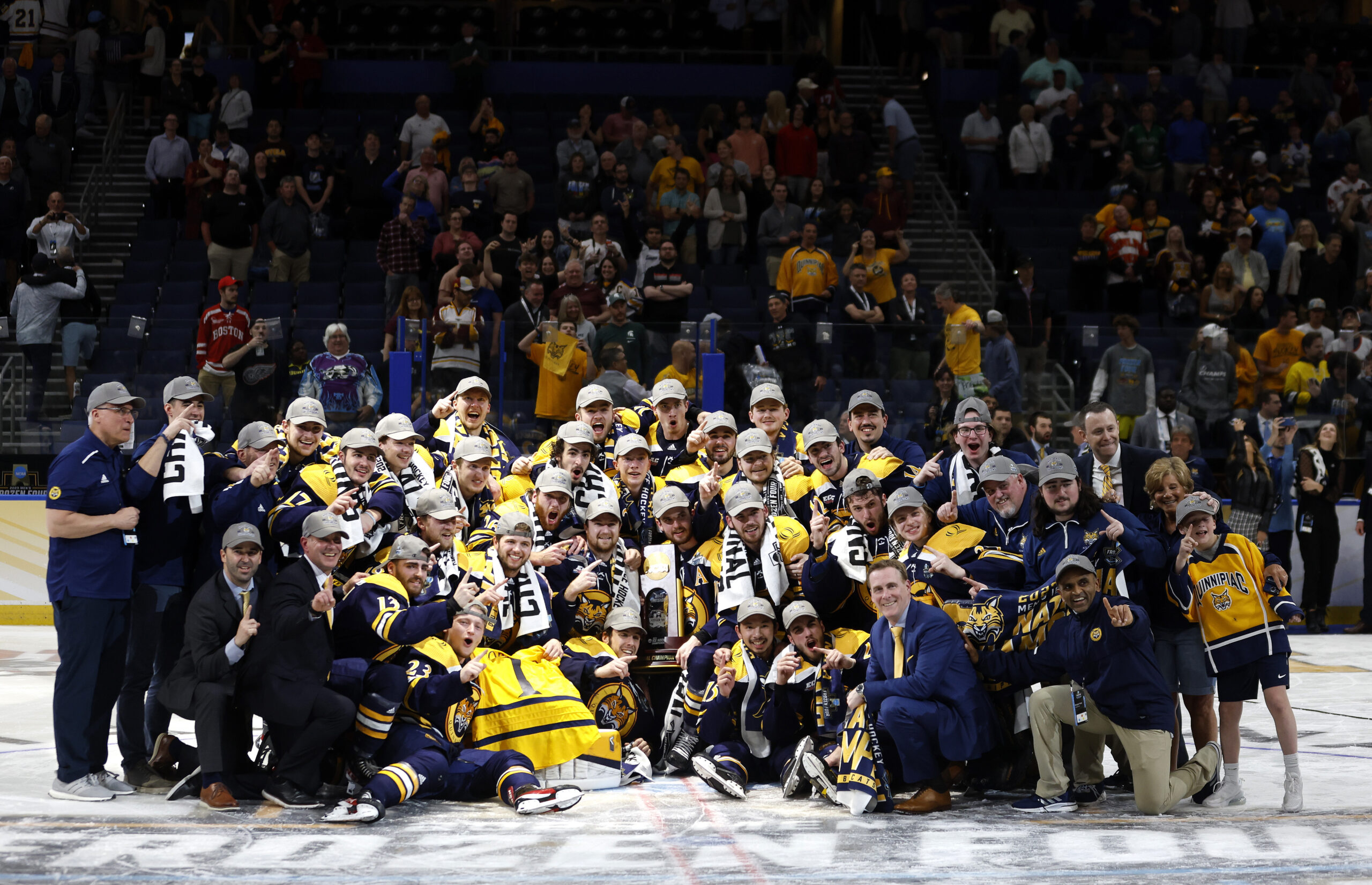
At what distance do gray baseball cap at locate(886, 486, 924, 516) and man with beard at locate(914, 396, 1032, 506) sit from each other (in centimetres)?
60

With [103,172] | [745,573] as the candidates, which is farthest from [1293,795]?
[103,172]

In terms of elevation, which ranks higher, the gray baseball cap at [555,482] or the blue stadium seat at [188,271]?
the blue stadium seat at [188,271]

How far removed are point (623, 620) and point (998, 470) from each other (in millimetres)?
2379

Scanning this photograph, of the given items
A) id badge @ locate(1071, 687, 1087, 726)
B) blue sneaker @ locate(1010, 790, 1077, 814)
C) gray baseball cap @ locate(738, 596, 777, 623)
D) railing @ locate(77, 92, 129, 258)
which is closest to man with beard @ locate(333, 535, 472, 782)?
gray baseball cap @ locate(738, 596, 777, 623)

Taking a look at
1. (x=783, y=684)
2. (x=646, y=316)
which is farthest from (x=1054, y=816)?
(x=646, y=316)

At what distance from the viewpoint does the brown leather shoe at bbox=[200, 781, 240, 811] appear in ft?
24.4

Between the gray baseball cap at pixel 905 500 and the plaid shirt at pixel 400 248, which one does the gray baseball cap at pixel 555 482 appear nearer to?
the gray baseball cap at pixel 905 500

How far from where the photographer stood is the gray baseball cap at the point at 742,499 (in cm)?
873

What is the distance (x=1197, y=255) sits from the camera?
57.9 ft

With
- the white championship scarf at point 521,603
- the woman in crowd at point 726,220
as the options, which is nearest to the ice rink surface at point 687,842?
the white championship scarf at point 521,603

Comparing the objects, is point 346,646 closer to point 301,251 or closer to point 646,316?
point 646,316

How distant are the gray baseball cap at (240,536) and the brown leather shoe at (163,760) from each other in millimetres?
1362

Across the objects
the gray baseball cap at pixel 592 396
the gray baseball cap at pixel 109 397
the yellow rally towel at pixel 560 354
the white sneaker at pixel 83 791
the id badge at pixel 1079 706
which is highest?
the yellow rally towel at pixel 560 354

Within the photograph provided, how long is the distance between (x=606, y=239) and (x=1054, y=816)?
9.26 m
